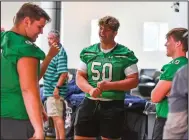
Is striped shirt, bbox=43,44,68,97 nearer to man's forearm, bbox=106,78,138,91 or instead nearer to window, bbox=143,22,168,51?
man's forearm, bbox=106,78,138,91

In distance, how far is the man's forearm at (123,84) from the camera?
1.26 m

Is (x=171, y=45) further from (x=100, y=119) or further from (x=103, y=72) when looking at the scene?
(x=100, y=119)

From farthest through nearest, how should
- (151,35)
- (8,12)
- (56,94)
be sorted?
(151,35) < (56,94) < (8,12)

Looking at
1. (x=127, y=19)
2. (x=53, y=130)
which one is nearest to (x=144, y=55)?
(x=127, y=19)

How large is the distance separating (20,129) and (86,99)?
0.40 m

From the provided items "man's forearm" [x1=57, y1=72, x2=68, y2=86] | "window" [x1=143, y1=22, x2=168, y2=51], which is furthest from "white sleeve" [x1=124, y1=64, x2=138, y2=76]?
"window" [x1=143, y1=22, x2=168, y2=51]

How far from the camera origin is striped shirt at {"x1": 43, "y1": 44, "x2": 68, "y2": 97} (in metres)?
1.67

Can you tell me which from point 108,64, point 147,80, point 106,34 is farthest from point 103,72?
point 147,80

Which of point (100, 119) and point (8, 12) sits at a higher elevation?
point (8, 12)

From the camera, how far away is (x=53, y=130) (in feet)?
5.82

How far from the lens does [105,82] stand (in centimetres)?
125

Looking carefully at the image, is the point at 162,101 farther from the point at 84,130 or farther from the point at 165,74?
the point at 84,130

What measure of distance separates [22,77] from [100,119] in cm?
49

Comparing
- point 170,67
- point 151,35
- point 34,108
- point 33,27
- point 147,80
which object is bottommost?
point 147,80
